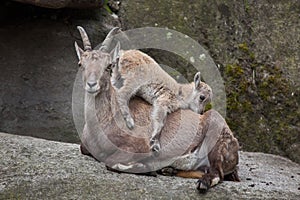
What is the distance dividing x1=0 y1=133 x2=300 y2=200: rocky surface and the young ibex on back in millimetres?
630

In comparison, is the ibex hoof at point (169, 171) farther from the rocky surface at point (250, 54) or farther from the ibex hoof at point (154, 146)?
the rocky surface at point (250, 54)

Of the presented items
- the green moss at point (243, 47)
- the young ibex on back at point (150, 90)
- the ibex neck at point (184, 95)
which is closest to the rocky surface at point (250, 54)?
the green moss at point (243, 47)

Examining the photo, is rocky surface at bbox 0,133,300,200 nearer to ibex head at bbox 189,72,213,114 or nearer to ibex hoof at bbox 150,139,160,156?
ibex hoof at bbox 150,139,160,156

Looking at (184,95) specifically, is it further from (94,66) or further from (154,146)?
(94,66)

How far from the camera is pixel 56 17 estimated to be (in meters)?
10.7

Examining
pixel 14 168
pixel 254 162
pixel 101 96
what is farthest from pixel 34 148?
pixel 254 162

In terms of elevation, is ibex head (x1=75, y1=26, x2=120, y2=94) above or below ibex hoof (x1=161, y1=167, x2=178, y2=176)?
above

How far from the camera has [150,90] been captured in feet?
25.2

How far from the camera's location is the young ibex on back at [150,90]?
24.0 feet

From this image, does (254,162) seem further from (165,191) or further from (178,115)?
(165,191)

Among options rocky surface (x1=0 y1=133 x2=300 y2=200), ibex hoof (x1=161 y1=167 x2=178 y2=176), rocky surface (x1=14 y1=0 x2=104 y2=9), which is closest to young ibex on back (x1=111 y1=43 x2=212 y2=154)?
ibex hoof (x1=161 y1=167 x2=178 y2=176)

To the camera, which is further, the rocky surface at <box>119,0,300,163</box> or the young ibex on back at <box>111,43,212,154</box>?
the rocky surface at <box>119,0,300,163</box>

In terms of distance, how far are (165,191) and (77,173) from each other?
106 centimetres

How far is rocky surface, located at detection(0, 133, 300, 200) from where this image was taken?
651 centimetres
